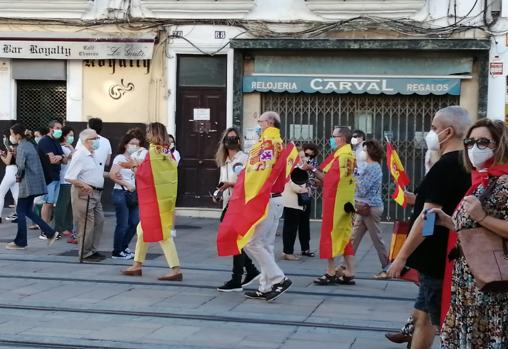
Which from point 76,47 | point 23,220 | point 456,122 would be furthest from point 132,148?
point 76,47

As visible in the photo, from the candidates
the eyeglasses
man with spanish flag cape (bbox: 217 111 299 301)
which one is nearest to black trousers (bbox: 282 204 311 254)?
man with spanish flag cape (bbox: 217 111 299 301)

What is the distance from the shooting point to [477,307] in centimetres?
493

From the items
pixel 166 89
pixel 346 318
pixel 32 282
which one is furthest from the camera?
pixel 166 89

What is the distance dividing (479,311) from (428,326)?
1.15 metres

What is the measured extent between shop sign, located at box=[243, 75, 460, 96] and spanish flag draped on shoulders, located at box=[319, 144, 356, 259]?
7.33 m

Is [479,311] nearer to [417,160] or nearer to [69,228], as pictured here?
[69,228]

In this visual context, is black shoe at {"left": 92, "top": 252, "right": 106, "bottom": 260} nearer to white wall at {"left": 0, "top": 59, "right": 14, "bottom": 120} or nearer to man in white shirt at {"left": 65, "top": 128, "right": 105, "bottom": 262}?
man in white shirt at {"left": 65, "top": 128, "right": 105, "bottom": 262}

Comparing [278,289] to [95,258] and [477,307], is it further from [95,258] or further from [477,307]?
[477,307]

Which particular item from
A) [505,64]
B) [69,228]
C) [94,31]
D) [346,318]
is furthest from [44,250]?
[505,64]

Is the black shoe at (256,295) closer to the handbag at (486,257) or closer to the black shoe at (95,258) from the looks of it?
the black shoe at (95,258)

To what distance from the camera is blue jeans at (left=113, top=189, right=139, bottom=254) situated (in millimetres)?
12000

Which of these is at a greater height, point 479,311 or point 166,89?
point 166,89

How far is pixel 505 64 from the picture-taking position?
55.2 ft

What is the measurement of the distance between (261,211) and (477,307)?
424cm
